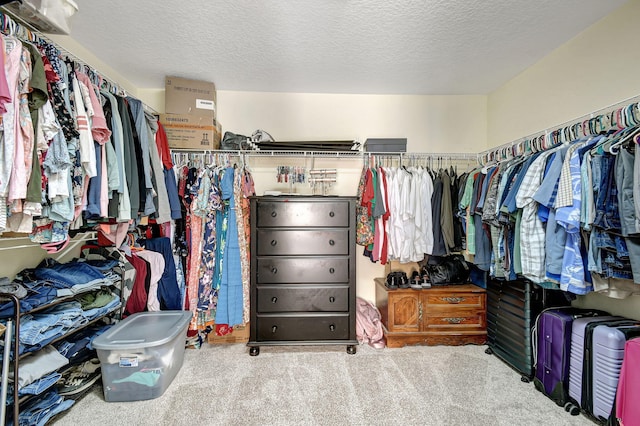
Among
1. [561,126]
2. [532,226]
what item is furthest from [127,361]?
[561,126]

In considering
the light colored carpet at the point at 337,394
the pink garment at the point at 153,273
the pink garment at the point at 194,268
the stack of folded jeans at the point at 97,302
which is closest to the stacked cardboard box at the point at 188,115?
the pink garment at the point at 194,268

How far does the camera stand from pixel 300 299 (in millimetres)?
2508

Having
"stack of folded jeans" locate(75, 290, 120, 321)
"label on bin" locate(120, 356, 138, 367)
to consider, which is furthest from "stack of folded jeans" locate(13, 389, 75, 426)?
"stack of folded jeans" locate(75, 290, 120, 321)

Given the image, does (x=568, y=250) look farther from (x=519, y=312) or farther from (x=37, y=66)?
(x=37, y=66)

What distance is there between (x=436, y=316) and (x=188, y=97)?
3146 millimetres

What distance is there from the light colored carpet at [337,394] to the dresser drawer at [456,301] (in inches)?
15.5

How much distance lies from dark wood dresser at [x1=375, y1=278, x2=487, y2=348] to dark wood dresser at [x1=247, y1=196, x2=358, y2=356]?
0.41 metres

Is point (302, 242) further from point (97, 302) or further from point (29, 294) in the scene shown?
point (29, 294)

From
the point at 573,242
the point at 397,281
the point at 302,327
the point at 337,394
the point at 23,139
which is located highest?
the point at 23,139

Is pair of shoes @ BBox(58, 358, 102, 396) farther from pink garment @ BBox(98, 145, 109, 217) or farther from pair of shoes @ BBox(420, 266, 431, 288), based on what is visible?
pair of shoes @ BBox(420, 266, 431, 288)

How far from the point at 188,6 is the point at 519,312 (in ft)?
10.4

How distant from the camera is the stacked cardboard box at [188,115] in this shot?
2678 millimetres

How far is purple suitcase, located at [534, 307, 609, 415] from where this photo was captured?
1.80m

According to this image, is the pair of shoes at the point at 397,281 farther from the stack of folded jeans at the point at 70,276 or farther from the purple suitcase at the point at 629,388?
the stack of folded jeans at the point at 70,276
